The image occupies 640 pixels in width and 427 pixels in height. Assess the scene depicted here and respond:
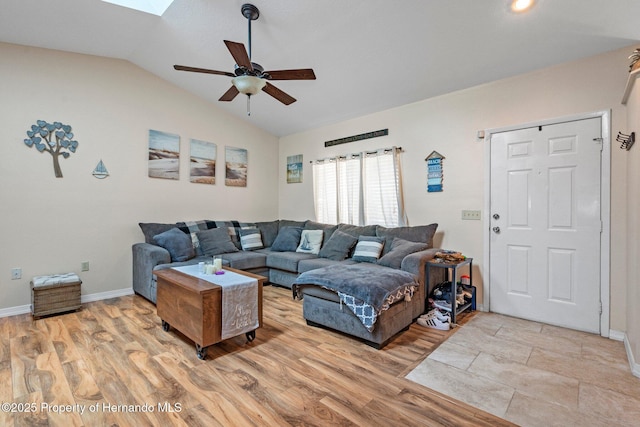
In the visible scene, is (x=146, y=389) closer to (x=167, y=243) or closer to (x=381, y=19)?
(x=167, y=243)

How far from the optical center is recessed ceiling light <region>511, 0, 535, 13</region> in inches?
87.7

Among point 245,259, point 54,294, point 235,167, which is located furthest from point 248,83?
point 54,294

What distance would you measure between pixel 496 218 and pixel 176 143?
4.40m

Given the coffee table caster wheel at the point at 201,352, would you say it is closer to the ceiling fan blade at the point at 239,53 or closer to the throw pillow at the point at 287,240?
the ceiling fan blade at the point at 239,53

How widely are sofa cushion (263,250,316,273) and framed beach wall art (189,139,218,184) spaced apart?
63.1 inches

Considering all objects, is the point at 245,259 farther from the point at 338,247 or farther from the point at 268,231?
the point at 338,247

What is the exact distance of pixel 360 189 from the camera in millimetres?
4480

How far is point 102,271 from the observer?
3.77m

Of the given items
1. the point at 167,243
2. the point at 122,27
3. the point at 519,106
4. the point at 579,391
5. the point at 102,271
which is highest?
the point at 122,27

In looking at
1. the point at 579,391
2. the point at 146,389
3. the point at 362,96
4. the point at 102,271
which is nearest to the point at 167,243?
the point at 102,271

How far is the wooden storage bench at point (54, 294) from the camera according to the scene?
3.04m

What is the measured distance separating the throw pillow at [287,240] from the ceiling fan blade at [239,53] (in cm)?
283

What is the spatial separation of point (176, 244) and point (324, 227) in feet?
6.95

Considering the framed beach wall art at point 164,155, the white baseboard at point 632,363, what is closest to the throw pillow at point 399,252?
the white baseboard at point 632,363
